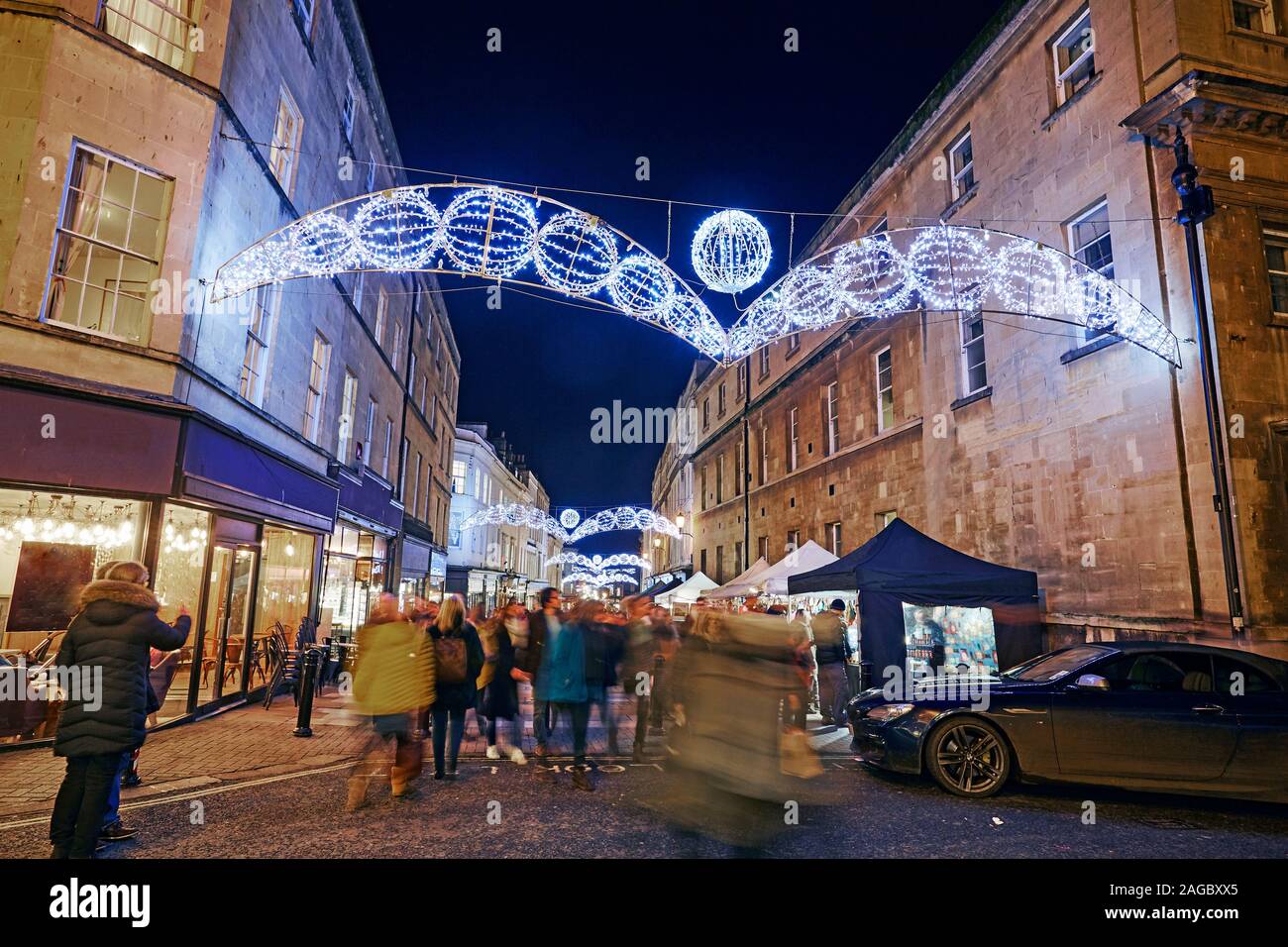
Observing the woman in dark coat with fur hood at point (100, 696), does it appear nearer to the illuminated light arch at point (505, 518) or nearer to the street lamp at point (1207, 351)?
the street lamp at point (1207, 351)

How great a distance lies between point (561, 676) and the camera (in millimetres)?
7840

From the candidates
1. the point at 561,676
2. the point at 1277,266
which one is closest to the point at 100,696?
the point at 561,676

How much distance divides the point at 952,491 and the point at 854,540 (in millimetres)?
4071

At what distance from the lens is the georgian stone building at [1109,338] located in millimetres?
10289

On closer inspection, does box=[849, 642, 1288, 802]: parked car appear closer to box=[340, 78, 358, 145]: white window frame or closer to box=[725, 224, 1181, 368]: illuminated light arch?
box=[725, 224, 1181, 368]: illuminated light arch

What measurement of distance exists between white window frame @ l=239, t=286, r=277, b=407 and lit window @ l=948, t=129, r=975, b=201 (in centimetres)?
1455

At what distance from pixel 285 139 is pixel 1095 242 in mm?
14458

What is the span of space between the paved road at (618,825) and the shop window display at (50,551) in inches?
182

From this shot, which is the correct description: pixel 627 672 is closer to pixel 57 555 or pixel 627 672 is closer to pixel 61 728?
pixel 61 728

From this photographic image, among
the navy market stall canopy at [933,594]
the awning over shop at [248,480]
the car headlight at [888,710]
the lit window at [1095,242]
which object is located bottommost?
the car headlight at [888,710]

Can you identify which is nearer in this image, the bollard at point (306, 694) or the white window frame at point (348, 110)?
the bollard at point (306, 694)

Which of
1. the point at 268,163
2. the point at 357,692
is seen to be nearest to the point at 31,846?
the point at 357,692

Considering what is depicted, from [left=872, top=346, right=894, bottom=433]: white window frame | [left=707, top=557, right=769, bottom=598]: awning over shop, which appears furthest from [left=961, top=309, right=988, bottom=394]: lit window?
[left=707, top=557, right=769, bottom=598]: awning over shop

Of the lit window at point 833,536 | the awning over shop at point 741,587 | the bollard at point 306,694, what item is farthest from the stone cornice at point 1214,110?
the bollard at point 306,694
